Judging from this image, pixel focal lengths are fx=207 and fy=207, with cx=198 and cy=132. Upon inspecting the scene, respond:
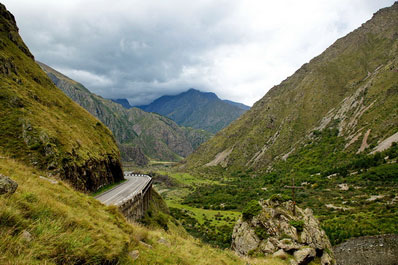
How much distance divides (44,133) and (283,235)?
116 feet

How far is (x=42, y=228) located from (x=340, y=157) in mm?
138092

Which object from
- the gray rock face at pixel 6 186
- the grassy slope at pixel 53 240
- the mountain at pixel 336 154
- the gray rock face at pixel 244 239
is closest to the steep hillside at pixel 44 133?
the gray rock face at pixel 6 186

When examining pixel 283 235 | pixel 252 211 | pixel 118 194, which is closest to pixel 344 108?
pixel 252 211

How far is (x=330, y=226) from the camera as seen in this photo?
164ft

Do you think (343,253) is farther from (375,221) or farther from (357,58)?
(357,58)

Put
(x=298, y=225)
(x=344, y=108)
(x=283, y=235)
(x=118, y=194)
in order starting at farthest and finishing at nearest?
1. (x=344, y=108)
2. (x=118, y=194)
3. (x=298, y=225)
4. (x=283, y=235)

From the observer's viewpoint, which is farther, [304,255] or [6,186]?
[304,255]

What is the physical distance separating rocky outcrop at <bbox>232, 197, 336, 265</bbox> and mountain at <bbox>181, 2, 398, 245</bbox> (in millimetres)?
3639

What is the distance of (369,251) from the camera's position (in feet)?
128

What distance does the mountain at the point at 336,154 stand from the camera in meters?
65.5

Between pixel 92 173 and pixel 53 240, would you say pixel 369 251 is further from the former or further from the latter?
pixel 92 173

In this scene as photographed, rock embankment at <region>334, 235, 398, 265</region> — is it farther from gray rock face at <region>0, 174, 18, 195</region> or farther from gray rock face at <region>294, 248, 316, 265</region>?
gray rock face at <region>0, 174, 18, 195</region>

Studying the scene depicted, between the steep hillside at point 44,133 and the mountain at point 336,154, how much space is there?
32965 millimetres

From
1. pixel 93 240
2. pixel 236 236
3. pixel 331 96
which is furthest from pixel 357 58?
pixel 93 240
